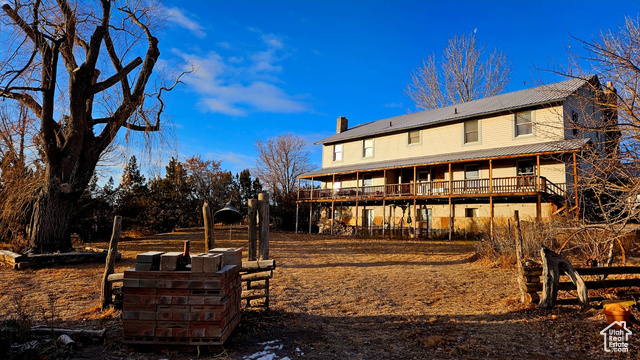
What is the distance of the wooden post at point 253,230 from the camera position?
8.37m

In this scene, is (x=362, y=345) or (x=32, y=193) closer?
(x=362, y=345)

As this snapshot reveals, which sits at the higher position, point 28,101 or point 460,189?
point 28,101

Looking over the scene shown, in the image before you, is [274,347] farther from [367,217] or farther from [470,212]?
[367,217]

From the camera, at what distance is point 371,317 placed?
6930 mm

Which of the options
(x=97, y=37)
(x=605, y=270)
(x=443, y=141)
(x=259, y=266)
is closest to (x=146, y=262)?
(x=259, y=266)

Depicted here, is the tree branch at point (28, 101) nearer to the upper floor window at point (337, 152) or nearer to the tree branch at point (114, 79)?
the tree branch at point (114, 79)

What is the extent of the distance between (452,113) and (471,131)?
7.61 feet

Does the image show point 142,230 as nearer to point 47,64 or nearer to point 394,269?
point 47,64

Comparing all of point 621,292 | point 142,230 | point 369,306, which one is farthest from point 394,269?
point 142,230

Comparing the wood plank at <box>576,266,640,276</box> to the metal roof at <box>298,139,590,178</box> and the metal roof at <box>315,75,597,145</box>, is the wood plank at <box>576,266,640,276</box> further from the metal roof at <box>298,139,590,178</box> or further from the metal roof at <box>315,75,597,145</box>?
the metal roof at <box>315,75,597,145</box>

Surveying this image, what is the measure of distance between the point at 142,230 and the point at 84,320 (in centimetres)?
2346

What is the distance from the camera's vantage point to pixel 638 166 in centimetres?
694

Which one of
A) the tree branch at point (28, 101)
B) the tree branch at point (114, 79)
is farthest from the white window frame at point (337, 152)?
the tree branch at point (28, 101)

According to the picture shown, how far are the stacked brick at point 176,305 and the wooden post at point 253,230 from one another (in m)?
3.62
